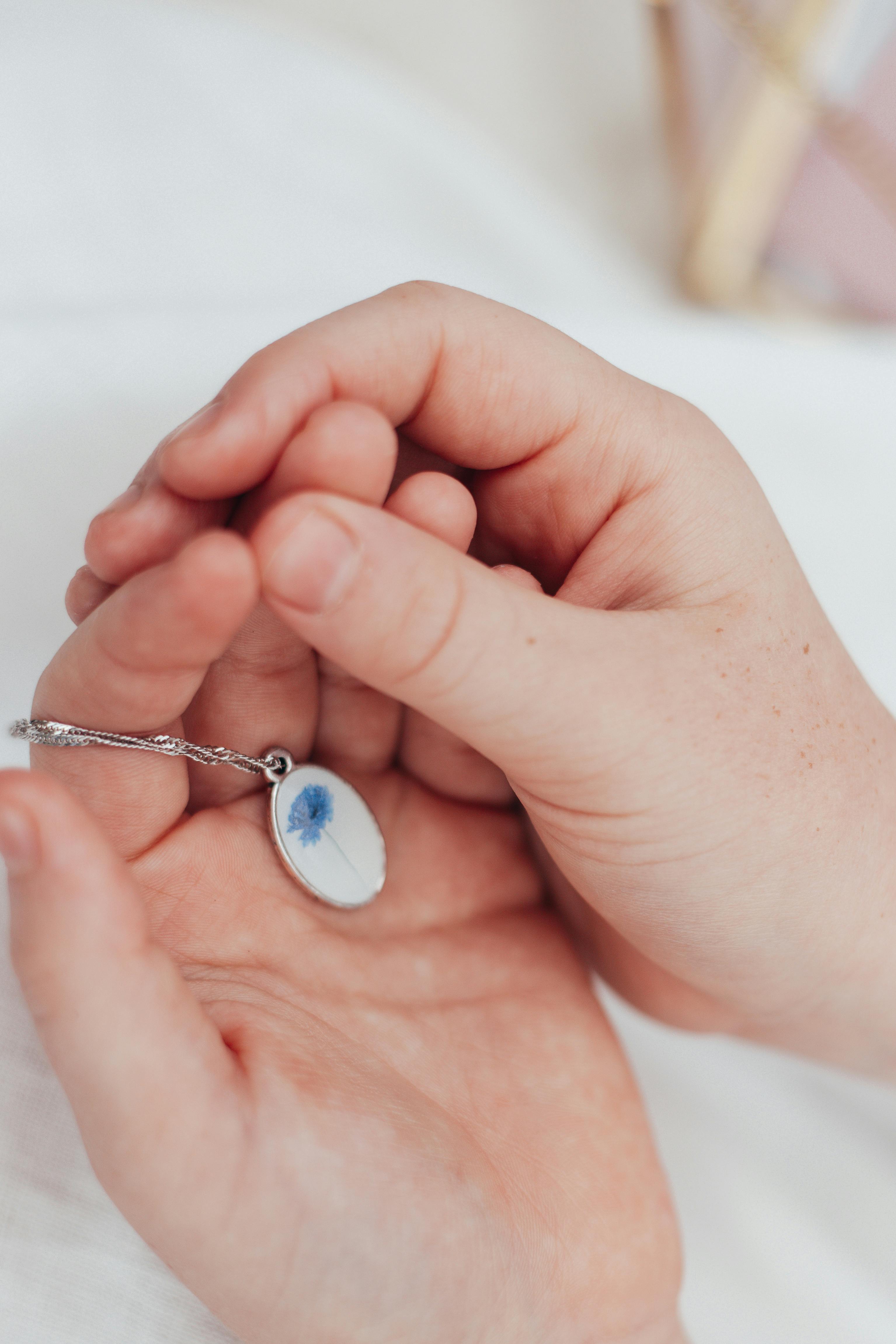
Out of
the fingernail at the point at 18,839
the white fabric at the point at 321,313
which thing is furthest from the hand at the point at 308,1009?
the white fabric at the point at 321,313

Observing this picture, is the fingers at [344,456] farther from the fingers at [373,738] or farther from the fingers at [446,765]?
the fingers at [446,765]

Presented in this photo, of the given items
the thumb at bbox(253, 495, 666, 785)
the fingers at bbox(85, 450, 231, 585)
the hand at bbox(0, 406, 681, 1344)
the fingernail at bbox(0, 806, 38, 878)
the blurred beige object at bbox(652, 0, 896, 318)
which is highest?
the blurred beige object at bbox(652, 0, 896, 318)

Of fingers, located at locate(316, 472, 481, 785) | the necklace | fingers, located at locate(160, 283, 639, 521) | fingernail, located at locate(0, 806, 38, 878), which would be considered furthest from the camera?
fingers, located at locate(316, 472, 481, 785)

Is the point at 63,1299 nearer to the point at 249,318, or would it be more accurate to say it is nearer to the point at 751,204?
the point at 249,318

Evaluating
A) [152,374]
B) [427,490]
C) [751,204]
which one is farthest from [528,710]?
[751,204]

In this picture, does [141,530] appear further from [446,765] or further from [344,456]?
[446,765]

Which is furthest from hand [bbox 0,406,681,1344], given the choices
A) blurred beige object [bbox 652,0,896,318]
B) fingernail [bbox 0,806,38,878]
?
blurred beige object [bbox 652,0,896,318]

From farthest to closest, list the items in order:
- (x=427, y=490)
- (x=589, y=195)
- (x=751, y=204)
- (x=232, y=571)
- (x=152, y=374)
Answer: (x=589, y=195) → (x=751, y=204) → (x=152, y=374) → (x=427, y=490) → (x=232, y=571)

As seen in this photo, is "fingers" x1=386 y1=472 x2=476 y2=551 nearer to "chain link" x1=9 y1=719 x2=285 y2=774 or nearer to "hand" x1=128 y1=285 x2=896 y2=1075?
"hand" x1=128 y1=285 x2=896 y2=1075
